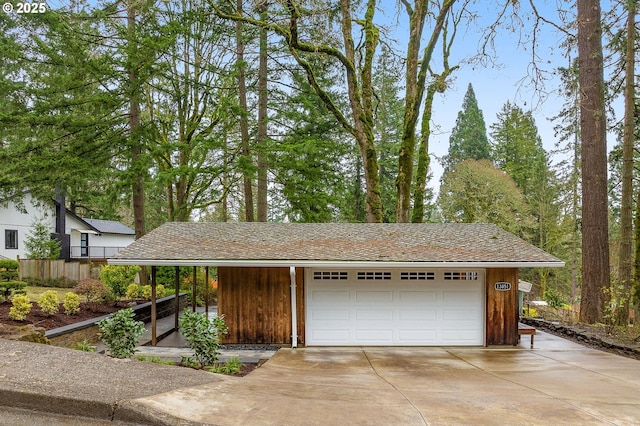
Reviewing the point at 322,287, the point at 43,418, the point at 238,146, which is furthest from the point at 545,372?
the point at 238,146

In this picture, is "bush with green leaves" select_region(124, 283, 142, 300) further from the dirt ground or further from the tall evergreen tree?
the tall evergreen tree

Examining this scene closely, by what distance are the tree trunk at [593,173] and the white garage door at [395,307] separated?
381 cm

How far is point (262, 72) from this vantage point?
16422mm

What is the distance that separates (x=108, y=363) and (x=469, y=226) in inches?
388

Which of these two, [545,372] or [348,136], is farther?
[348,136]

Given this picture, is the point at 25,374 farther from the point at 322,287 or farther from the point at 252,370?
the point at 322,287

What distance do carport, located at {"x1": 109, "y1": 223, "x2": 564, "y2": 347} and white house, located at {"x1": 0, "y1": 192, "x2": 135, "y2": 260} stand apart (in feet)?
39.9

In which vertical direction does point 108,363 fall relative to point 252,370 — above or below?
above

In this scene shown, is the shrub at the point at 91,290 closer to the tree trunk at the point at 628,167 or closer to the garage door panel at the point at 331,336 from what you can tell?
the garage door panel at the point at 331,336

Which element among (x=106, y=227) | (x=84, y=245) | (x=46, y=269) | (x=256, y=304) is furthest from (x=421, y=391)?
(x=106, y=227)

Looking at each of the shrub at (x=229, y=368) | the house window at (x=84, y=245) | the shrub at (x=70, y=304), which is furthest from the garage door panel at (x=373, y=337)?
the house window at (x=84, y=245)

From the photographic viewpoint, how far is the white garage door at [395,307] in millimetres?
9672

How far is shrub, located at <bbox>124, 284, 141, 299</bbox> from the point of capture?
12914 millimetres

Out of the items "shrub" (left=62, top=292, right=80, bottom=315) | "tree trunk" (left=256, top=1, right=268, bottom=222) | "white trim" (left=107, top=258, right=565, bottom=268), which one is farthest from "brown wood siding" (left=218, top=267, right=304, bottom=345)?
"tree trunk" (left=256, top=1, right=268, bottom=222)
